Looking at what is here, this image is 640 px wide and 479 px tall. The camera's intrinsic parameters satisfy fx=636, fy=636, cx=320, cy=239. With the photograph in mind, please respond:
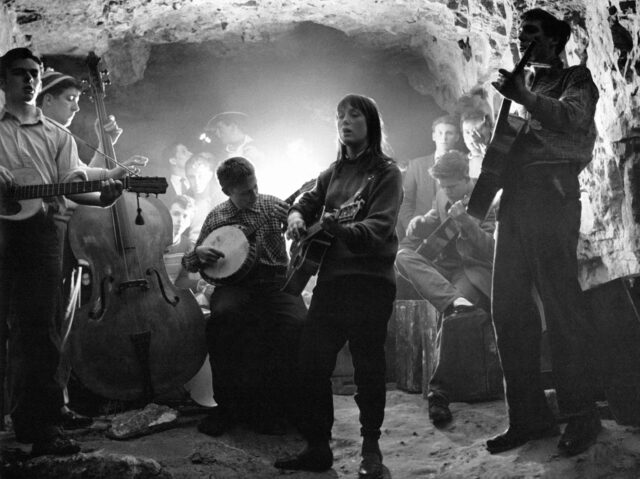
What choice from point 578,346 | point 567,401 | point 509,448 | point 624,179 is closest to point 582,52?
point 624,179

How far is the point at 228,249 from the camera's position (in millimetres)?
3799

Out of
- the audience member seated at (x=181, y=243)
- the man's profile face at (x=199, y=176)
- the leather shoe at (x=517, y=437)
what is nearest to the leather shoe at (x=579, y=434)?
the leather shoe at (x=517, y=437)

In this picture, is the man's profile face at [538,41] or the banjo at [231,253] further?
the banjo at [231,253]

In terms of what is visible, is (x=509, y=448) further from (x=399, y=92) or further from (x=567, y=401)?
(x=399, y=92)

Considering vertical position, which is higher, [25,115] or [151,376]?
[25,115]

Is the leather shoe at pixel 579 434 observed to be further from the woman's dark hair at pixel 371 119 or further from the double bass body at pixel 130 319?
the double bass body at pixel 130 319

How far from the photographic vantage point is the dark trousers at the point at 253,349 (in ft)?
12.4

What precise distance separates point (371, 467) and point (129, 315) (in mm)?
1614

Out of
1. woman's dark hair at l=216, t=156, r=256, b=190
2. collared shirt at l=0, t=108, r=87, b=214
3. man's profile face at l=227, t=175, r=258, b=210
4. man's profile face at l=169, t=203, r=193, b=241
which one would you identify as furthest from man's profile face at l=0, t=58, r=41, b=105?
man's profile face at l=169, t=203, r=193, b=241

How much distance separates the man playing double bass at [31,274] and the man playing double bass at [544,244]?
6.87 ft

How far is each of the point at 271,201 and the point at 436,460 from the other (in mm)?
1846

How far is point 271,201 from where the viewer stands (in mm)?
4102

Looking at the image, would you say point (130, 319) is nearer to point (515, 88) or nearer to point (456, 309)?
point (456, 309)

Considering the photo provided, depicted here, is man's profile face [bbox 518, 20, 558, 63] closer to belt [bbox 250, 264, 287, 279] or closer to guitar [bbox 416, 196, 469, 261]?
guitar [bbox 416, 196, 469, 261]
